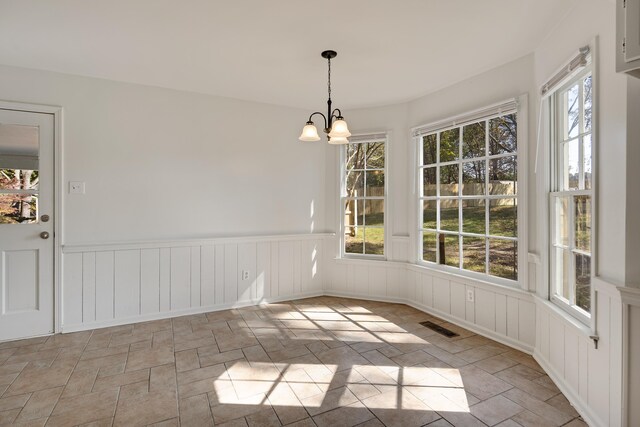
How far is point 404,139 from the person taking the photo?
14.0 ft

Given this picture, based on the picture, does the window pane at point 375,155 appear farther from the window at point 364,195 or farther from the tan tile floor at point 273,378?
the tan tile floor at point 273,378

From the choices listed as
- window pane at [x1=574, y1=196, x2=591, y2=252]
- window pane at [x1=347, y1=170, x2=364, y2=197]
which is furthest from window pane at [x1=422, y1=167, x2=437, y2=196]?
window pane at [x1=574, y1=196, x2=591, y2=252]

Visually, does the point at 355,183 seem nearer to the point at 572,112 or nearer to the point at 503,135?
the point at 503,135

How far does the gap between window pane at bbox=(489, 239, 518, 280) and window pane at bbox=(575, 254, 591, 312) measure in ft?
2.68

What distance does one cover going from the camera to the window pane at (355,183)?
4605 mm

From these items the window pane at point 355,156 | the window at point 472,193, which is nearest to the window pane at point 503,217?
the window at point 472,193

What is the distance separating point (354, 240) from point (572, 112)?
2.87 meters

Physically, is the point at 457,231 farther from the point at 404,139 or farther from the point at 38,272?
the point at 38,272

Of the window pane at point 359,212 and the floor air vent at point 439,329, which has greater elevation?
the window pane at point 359,212

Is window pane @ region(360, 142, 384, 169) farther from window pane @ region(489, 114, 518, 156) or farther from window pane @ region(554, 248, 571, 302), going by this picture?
window pane @ region(554, 248, 571, 302)

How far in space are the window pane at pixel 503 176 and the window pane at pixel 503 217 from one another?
0.09 meters

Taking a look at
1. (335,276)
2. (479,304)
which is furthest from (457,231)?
(335,276)

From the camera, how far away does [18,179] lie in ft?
10.5

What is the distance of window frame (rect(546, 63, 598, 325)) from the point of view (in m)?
1.95
